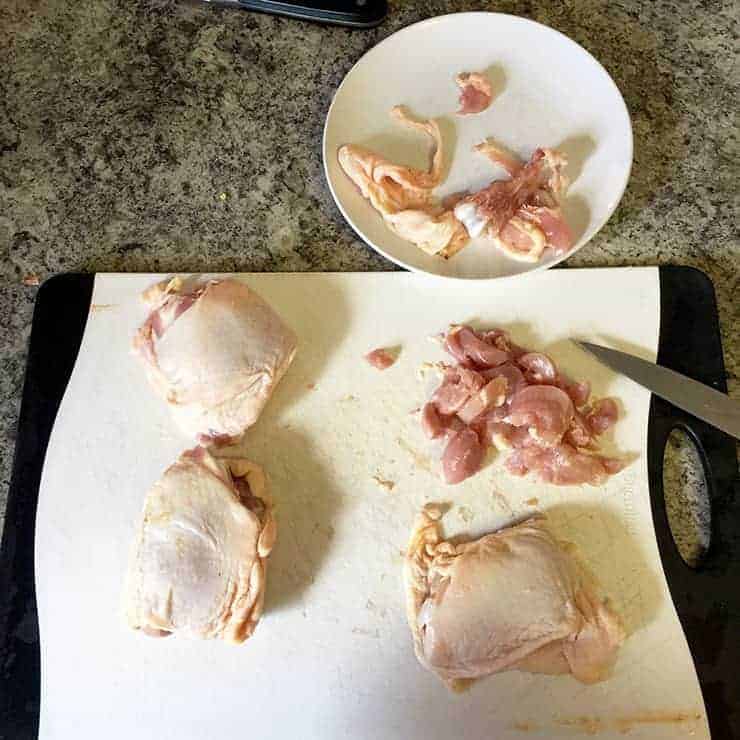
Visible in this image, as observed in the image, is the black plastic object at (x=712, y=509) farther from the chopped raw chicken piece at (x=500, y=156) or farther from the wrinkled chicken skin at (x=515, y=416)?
the chopped raw chicken piece at (x=500, y=156)

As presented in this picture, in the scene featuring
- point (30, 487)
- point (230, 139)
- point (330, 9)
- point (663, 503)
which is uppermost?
point (330, 9)

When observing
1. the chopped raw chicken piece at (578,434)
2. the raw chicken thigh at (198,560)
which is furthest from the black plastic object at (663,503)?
the raw chicken thigh at (198,560)

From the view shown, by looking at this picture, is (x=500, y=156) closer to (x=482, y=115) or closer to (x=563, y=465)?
(x=482, y=115)

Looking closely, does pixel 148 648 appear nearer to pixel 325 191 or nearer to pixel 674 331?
pixel 325 191

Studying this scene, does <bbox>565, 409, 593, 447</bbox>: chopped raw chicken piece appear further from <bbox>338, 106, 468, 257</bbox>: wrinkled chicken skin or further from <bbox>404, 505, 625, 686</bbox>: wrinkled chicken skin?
<bbox>338, 106, 468, 257</bbox>: wrinkled chicken skin

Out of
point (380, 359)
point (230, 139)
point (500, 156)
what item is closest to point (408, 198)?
point (500, 156)

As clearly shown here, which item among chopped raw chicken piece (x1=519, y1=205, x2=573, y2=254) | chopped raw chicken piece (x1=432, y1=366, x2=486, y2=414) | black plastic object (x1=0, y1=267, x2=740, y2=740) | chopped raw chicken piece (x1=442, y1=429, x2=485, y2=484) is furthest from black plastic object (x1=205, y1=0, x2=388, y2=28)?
chopped raw chicken piece (x1=442, y1=429, x2=485, y2=484)
